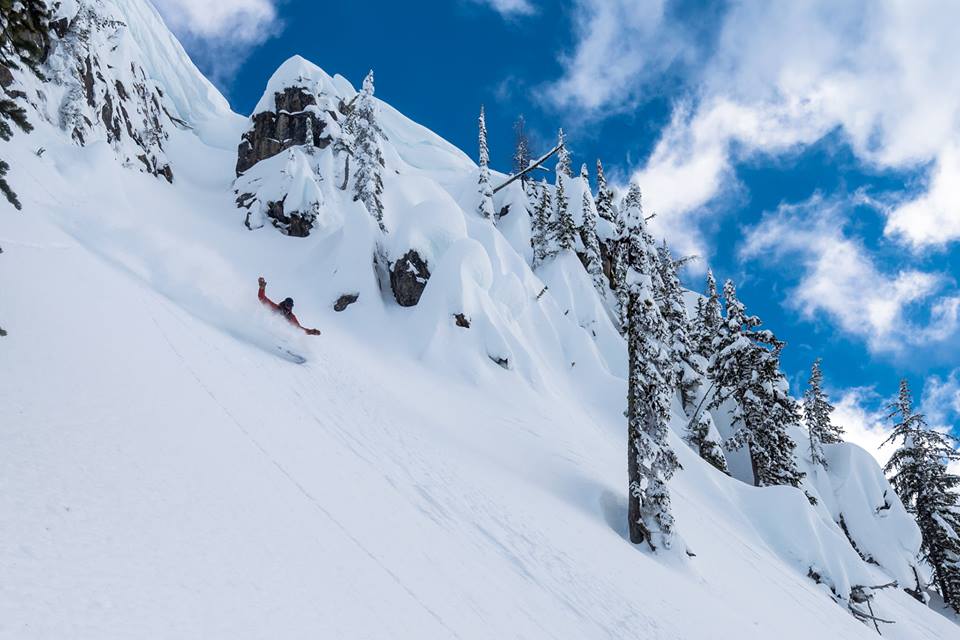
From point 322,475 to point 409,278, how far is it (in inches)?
926

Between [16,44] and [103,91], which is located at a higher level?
[103,91]

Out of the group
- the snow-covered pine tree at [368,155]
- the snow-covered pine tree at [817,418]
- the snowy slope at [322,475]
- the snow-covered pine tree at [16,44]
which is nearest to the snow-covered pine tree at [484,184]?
the snow-covered pine tree at [368,155]

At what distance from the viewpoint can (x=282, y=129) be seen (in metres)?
49.5

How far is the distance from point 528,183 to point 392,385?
50.4 m

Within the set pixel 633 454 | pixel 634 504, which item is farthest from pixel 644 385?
pixel 634 504

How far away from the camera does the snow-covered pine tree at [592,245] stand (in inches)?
1948

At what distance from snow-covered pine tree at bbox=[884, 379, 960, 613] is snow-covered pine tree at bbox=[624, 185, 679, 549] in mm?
31031

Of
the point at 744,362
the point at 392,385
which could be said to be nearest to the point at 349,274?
the point at 392,385

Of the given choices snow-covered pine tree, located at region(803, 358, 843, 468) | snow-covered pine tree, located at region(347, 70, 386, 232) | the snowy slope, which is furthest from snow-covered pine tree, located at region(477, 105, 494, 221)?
snow-covered pine tree, located at region(803, 358, 843, 468)

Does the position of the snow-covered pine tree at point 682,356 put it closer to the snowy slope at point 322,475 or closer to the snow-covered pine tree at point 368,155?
the snowy slope at point 322,475

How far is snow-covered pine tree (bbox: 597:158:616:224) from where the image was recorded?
57.2 m

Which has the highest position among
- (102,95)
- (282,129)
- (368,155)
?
(282,129)

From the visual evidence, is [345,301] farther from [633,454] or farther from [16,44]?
[16,44]

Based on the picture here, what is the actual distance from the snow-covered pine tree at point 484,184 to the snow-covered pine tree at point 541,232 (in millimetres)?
4995
